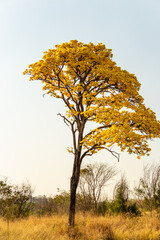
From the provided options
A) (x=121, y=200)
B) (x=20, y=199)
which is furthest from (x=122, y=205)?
(x=20, y=199)

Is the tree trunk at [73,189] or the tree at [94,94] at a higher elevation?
the tree at [94,94]

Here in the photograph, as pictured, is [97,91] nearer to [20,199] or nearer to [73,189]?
[73,189]

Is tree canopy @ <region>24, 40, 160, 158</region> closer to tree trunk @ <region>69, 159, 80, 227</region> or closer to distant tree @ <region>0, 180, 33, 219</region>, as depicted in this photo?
tree trunk @ <region>69, 159, 80, 227</region>

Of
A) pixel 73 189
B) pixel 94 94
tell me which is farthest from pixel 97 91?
pixel 73 189

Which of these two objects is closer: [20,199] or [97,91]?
[97,91]

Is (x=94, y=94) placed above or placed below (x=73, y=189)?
above

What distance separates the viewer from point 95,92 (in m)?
11.7

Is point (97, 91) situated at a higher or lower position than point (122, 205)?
higher

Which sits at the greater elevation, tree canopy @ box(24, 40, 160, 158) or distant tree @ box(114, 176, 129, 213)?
tree canopy @ box(24, 40, 160, 158)

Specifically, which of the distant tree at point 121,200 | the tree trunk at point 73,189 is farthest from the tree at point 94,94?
the distant tree at point 121,200

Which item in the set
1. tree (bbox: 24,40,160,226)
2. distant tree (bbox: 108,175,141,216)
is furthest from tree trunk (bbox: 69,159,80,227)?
distant tree (bbox: 108,175,141,216)

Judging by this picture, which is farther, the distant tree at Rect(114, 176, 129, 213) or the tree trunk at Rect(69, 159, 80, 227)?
the distant tree at Rect(114, 176, 129, 213)

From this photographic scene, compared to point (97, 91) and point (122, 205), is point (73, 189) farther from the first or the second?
point (122, 205)

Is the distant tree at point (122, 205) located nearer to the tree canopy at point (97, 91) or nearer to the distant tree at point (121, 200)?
the distant tree at point (121, 200)
